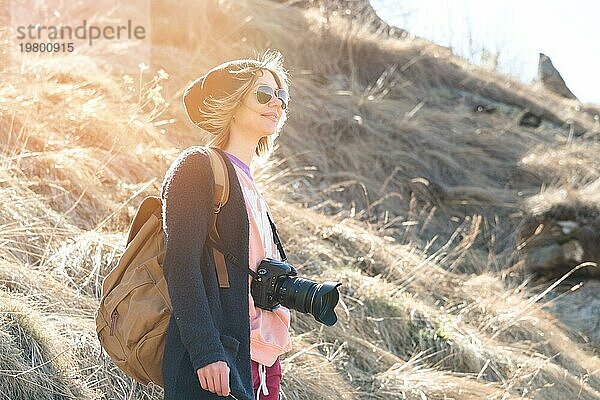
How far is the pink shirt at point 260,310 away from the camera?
2.53 meters

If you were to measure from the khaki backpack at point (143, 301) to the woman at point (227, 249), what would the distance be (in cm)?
3

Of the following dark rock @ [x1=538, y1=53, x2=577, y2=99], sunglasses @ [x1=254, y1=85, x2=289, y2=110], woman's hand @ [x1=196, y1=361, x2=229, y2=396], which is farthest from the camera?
dark rock @ [x1=538, y1=53, x2=577, y2=99]

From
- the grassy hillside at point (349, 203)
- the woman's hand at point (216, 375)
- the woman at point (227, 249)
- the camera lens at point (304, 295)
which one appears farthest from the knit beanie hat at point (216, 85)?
the grassy hillside at point (349, 203)

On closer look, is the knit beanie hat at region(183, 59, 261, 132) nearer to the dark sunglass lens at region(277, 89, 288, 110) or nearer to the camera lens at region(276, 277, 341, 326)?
the dark sunglass lens at region(277, 89, 288, 110)

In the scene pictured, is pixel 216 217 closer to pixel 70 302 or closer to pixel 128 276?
pixel 128 276

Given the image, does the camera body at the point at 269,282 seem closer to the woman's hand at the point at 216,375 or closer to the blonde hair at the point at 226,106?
the woman's hand at the point at 216,375

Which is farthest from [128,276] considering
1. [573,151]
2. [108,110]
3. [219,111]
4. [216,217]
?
[573,151]

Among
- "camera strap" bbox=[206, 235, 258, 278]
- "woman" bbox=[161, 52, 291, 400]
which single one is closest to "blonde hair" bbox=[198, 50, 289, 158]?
"woman" bbox=[161, 52, 291, 400]

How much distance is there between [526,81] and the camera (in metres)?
13.9

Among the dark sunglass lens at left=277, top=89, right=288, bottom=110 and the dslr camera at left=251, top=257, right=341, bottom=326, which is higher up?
the dark sunglass lens at left=277, top=89, right=288, bottom=110

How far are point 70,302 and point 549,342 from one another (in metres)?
3.70

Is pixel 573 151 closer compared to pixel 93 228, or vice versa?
pixel 93 228

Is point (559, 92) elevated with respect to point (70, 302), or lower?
lower

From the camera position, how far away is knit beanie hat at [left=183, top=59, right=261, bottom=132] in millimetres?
2672
